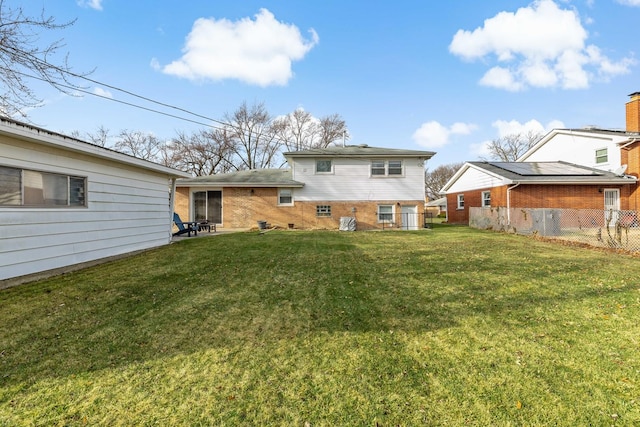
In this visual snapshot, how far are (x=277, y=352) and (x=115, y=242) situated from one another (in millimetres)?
7105

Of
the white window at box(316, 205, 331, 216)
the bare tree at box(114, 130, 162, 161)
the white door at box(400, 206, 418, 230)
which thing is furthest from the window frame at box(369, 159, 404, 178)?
the bare tree at box(114, 130, 162, 161)

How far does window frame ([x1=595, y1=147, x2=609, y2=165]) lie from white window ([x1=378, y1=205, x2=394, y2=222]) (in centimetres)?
1424

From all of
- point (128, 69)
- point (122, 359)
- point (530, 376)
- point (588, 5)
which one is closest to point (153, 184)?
point (128, 69)

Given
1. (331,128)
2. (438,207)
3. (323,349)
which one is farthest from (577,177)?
(331,128)

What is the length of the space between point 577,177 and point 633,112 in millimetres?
7203

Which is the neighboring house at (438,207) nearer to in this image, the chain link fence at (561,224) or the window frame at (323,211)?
the chain link fence at (561,224)

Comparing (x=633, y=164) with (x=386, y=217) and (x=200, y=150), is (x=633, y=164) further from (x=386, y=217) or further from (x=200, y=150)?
(x=200, y=150)

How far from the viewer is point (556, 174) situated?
54.4 ft

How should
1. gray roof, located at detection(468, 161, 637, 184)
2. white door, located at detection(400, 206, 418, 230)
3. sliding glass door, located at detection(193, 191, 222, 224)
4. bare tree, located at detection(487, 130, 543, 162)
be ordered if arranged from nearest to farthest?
gray roof, located at detection(468, 161, 637, 184)
white door, located at detection(400, 206, 418, 230)
sliding glass door, located at detection(193, 191, 222, 224)
bare tree, located at detection(487, 130, 543, 162)

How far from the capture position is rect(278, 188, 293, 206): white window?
17141 millimetres

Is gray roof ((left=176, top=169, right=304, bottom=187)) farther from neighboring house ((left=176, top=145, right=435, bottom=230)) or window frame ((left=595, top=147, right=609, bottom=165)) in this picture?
window frame ((left=595, top=147, right=609, bottom=165))

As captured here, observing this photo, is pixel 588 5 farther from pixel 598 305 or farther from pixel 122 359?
A: pixel 122 359

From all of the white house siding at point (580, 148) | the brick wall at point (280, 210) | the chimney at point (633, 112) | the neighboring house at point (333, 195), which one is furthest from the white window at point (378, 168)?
the chimney at point (633, 112)

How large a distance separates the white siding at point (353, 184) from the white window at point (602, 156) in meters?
12.2
